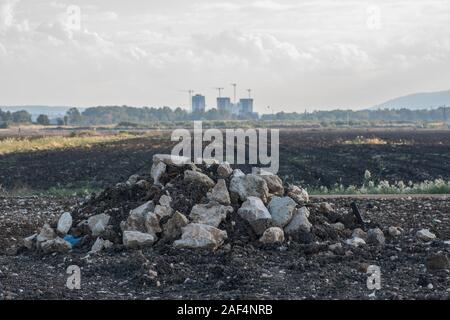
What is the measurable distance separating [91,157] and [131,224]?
25.1m

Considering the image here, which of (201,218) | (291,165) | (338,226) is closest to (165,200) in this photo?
(201,218)

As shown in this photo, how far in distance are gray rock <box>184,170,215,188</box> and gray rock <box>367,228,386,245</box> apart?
8.56 ft

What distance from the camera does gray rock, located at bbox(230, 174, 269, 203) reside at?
11.8 metres

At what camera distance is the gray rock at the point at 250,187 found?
1177 centimetres

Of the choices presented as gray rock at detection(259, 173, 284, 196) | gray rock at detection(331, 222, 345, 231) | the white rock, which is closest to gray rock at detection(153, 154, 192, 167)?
gray rock at detection(259, 173, 284, 196)

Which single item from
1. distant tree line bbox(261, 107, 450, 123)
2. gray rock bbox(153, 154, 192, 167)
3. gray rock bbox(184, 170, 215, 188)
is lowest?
distant tree line bbox(261, 107, 450, 123)

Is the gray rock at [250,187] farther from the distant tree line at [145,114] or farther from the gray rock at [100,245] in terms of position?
the distant tree line at [145,114]

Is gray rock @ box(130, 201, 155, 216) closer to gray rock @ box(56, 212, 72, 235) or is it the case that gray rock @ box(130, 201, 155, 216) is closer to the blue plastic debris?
the blue plastic debris

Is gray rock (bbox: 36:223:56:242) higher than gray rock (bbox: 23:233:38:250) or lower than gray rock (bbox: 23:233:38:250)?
higher

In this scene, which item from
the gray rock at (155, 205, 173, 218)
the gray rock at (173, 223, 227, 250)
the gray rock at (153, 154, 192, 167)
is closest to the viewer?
the gray rock at (173, 223, 227, 250)

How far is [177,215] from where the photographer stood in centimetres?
1092

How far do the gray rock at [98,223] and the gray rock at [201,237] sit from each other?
1.42m
